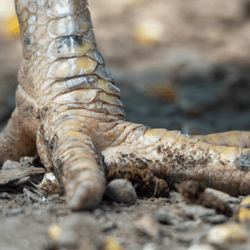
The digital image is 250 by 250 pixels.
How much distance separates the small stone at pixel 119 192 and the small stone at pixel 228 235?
40cm

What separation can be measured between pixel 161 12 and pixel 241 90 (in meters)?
1.76

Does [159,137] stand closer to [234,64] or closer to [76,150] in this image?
[76,150]

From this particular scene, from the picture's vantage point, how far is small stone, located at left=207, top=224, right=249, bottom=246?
0.59 metres

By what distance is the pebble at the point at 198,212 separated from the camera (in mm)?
806

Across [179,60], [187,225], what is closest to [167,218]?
[187,225]

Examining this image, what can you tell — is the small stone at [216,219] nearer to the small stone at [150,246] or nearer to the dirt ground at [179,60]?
the small stone at [150,246]

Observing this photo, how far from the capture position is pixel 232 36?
3801 mm

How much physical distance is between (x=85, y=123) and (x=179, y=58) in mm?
3043

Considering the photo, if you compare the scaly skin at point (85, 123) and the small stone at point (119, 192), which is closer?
the small stone at point (119, 192)

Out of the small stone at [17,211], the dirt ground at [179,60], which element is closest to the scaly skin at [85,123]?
the small stone at [17,211]

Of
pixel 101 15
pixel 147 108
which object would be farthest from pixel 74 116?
pixel 101 15

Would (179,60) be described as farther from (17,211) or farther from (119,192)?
(17,211)

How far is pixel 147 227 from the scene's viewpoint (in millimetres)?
692

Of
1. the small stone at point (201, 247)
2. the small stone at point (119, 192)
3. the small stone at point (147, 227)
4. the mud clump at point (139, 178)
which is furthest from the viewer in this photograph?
the mud clump at point (139, 178)
